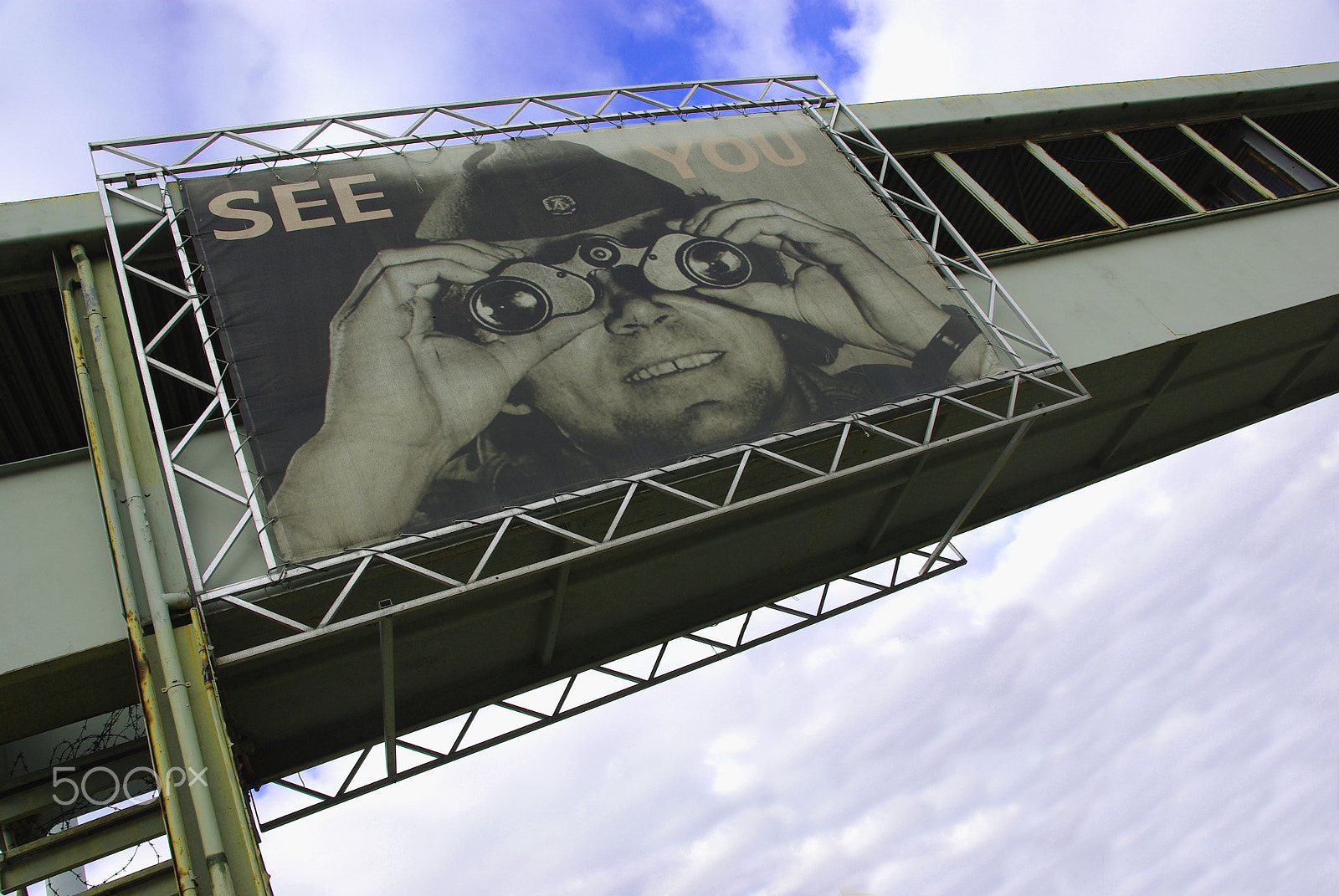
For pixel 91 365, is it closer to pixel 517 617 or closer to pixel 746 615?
pixel 517 617

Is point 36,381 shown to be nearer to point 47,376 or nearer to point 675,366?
point 47,376

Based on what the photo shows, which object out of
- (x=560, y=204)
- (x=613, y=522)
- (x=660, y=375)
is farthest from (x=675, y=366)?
(x=560, y=204)

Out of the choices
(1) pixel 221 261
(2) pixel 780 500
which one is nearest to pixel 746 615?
(2) pixel 780 500

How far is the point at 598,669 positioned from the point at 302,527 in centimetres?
471

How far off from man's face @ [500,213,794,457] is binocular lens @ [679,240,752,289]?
15.6 inches

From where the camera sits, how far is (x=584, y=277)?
10.2m

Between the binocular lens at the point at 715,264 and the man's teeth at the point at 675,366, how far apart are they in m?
1.14

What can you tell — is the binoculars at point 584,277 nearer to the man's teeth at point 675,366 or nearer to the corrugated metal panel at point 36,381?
the man's teeth at point 675,366

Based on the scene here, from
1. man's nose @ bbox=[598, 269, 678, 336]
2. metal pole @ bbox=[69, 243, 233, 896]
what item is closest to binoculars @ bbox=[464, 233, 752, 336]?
man's nose @ bbox=[598, 269, 678, 336]

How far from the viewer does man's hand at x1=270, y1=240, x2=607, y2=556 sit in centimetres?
779

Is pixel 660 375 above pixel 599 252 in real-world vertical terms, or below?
below

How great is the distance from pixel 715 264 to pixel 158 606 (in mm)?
6904

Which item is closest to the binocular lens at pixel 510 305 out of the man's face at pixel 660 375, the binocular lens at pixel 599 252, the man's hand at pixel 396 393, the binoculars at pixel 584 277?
the binoculars at pixel 584 277

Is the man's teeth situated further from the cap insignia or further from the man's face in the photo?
the cap insignia
